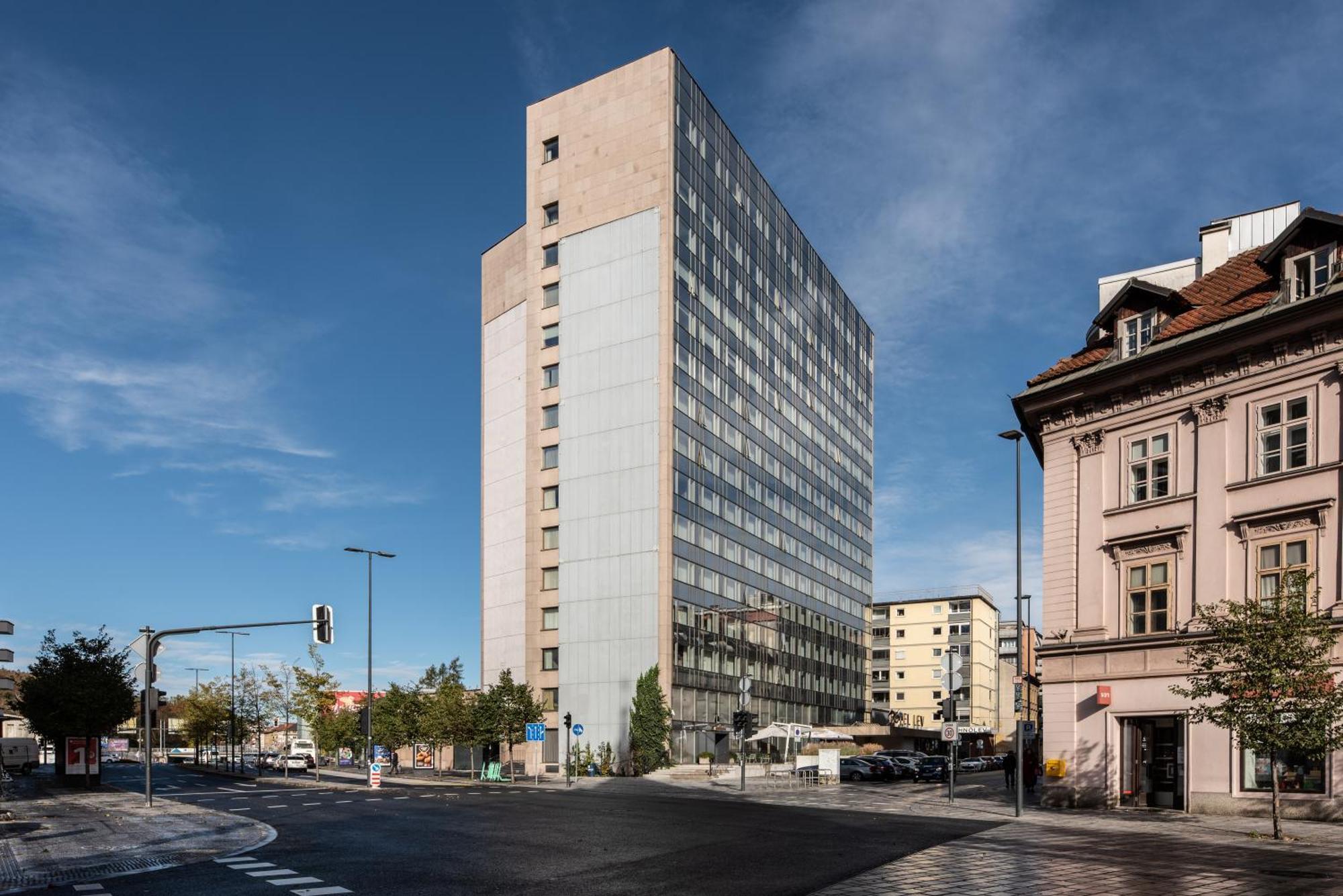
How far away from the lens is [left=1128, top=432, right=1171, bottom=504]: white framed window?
32.5m

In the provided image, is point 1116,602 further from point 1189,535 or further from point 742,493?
point 742,493

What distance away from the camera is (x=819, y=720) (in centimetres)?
10081

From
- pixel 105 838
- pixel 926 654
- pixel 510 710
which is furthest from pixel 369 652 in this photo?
pixel 926 654

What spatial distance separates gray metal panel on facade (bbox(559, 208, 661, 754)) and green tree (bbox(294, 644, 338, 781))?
644 inches

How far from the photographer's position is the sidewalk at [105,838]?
17.0 metres

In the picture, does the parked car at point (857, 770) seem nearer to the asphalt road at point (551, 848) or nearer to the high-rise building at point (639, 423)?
the high-rise building at point (639, 423)

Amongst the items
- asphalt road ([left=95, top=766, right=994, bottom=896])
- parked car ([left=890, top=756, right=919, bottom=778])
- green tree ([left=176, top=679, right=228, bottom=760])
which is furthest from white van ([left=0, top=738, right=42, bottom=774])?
parked car ([left=890, top=756, right=919, bottom=778])

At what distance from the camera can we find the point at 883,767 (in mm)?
60969

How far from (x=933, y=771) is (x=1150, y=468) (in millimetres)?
31659

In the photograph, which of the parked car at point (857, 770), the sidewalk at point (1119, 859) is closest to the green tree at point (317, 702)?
the parked car at point (857, 770)

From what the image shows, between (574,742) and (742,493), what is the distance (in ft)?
76.6

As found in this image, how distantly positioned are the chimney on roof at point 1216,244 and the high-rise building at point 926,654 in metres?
109

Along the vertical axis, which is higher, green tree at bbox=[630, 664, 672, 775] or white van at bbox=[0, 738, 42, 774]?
green tree at bbox=[630, 664, 672, 775]

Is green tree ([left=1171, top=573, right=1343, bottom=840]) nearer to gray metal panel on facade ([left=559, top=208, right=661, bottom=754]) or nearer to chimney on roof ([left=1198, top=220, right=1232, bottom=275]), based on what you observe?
chimney on roof ([left=1198, top=220, right=1232, bottom=275])
